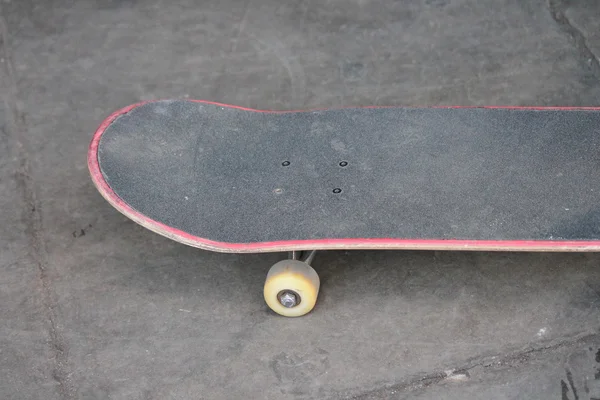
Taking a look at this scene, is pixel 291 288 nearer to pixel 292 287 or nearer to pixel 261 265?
pixel 292 287

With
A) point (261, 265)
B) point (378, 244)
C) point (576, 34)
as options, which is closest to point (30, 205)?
point (261, 265)

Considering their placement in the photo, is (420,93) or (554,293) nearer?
(554,293)

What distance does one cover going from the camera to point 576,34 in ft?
15.6

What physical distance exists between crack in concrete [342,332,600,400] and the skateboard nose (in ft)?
1.42

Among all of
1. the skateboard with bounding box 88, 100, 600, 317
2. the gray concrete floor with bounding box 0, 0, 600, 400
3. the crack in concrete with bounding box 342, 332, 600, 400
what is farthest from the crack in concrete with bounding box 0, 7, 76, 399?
the crack in concrete with bounding box 342, 332, 600, 400

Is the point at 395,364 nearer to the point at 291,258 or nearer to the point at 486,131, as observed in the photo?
the point at 291,258

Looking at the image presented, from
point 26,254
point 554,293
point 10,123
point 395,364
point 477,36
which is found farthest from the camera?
point 477,36

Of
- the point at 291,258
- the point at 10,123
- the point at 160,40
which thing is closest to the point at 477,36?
the point at 160,40

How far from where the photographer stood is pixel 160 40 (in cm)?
482

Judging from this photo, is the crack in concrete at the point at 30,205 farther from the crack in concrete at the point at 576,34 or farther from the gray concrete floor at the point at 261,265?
the crack in concrete at the point at 576,34

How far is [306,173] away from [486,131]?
2.62ft

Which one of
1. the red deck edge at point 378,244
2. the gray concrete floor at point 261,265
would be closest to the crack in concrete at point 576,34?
the gray concrete floor at point 261,265

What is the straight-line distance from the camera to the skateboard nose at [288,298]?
10.8ft

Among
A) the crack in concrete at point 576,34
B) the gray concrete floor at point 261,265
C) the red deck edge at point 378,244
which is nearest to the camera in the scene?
the red deck edge at point 378,244
